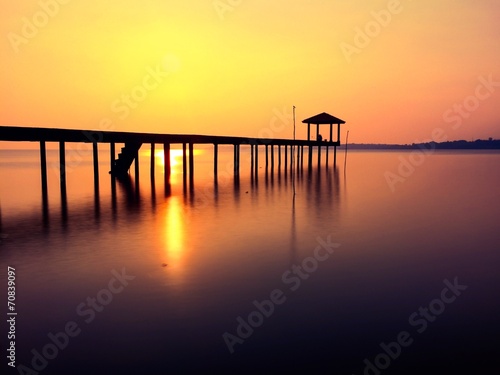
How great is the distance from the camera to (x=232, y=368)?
4.84m

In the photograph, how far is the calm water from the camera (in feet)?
16.7

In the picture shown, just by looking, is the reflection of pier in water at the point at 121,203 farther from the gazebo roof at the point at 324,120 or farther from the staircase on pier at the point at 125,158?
the gazebo roof at the point at 324,120

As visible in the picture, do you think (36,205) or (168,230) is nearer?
(168,230)

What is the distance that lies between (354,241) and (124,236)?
6061 mm

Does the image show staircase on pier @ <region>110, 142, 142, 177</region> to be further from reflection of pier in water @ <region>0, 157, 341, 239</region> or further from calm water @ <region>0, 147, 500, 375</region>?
calm water @ <region>0, 147, 500, 375</region>

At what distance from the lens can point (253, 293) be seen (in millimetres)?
7254

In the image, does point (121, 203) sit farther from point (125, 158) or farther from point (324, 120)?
point (324, 120)

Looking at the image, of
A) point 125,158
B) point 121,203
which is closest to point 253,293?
point 121,203

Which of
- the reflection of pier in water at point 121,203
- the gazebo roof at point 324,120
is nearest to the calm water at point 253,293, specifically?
the reflection of pier in water at point 121,203

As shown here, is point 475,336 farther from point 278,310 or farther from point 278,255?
point 278,255

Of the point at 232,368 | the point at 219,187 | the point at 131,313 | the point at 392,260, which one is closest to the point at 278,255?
the point at 392,260

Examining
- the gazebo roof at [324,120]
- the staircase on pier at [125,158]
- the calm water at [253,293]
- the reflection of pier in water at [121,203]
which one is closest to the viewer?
the calm water at [253,293]

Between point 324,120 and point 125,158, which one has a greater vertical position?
point 324,120

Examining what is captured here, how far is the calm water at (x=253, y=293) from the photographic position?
5.09 meters
